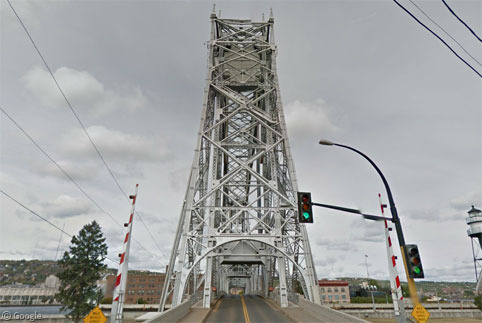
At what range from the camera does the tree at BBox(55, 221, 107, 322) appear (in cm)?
3069

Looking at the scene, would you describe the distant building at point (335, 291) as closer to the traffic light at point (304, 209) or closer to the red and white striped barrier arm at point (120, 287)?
the traffic light at point (304, 209)

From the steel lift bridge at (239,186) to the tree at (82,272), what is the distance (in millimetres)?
14547

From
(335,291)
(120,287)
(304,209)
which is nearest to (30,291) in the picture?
(120,287)

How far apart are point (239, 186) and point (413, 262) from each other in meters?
18.3

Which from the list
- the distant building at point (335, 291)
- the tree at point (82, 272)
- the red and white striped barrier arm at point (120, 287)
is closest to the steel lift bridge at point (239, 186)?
the red and white striped barrier arm at point (120, 287)

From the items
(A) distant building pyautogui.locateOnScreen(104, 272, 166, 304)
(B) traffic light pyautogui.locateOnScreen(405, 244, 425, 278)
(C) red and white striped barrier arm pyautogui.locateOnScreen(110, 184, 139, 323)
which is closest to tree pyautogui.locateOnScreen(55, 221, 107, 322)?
(C) red and white striped barrier arm pyautogui.locateOnScreen(110, 184, 139, 323)

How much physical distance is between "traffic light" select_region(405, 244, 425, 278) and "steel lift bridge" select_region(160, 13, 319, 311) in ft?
32.7

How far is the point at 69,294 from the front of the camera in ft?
102

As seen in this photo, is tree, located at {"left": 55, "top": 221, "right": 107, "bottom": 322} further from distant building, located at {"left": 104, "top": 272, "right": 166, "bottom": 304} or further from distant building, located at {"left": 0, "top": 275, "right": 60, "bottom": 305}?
distant building, located at {"left": 104, "top": 272, "right": 166, "bottom": 304}

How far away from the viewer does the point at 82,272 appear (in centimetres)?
3288

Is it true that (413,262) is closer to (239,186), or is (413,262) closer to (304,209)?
(304,209)

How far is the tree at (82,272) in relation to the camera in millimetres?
30688

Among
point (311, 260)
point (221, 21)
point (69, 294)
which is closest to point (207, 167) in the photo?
point (311, 260)

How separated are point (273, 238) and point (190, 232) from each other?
17.3 ft
